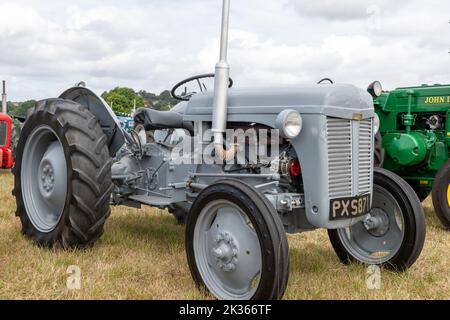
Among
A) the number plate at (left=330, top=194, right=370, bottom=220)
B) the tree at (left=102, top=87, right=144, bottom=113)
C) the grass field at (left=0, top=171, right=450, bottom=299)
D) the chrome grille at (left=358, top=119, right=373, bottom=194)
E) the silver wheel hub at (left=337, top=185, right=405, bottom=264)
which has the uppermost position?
the tree at (left=102, top=87, right=144, bottom=113)

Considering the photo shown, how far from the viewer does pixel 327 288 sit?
352 cm

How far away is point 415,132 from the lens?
7109mm

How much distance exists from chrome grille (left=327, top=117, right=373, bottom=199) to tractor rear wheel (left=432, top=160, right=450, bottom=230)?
2.97 meters

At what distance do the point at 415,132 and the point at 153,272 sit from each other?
475 centimetres

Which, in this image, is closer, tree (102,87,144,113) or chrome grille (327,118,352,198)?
chrome grille (327,118,352,198)

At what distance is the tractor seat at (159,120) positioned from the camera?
451 cm

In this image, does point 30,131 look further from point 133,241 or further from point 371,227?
point 371,227

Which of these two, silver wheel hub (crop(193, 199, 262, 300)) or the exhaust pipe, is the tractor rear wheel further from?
silver wheel hub (crop(193, 199, 262, 300))

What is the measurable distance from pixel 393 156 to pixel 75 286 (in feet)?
16.3

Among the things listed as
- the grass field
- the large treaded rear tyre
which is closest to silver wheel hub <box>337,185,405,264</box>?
the grass field

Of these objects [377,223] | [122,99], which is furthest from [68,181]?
[122,99]

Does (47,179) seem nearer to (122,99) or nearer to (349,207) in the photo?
(349,207)

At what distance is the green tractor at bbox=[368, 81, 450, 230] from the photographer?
6844 mm
